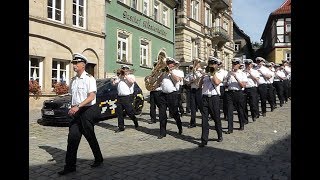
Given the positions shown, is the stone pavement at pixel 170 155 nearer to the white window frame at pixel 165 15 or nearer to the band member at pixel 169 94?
the band member at pixel 169 94

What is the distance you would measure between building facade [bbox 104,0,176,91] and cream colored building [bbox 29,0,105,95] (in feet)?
2.83

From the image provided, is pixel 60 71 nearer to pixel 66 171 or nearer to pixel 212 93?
pixel 212 93

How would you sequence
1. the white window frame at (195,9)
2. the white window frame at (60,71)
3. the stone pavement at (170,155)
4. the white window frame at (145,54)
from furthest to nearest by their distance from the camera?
1. the white window frame at (195,9)
2. the white window frame at (145,54)
3. the white window frame at (60,71)
4. the stone pavement at (170,155)

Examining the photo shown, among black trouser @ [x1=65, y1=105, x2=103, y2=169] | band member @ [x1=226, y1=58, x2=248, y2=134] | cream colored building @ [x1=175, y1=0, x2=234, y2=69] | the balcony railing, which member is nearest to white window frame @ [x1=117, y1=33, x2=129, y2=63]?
cream colored building @ [x1=175, y1=0, x2=234, y2=69]

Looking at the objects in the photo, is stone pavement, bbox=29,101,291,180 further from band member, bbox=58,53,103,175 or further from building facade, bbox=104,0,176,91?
building facade, bbox=104,0,176,91

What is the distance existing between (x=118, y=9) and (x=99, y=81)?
9.95m

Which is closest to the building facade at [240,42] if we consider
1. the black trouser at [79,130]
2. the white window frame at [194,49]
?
the white window frame at [194,49]

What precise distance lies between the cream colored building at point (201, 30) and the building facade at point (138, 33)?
4.33ft

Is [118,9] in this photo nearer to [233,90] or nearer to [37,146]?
[233,90]

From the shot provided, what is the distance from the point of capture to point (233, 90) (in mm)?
9555

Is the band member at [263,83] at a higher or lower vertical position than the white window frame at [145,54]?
lower

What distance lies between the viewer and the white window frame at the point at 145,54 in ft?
81.2

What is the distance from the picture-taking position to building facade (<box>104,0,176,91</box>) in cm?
2067

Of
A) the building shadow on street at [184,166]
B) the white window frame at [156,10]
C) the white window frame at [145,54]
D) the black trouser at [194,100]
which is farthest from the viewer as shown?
the white window frame at [156,10]
